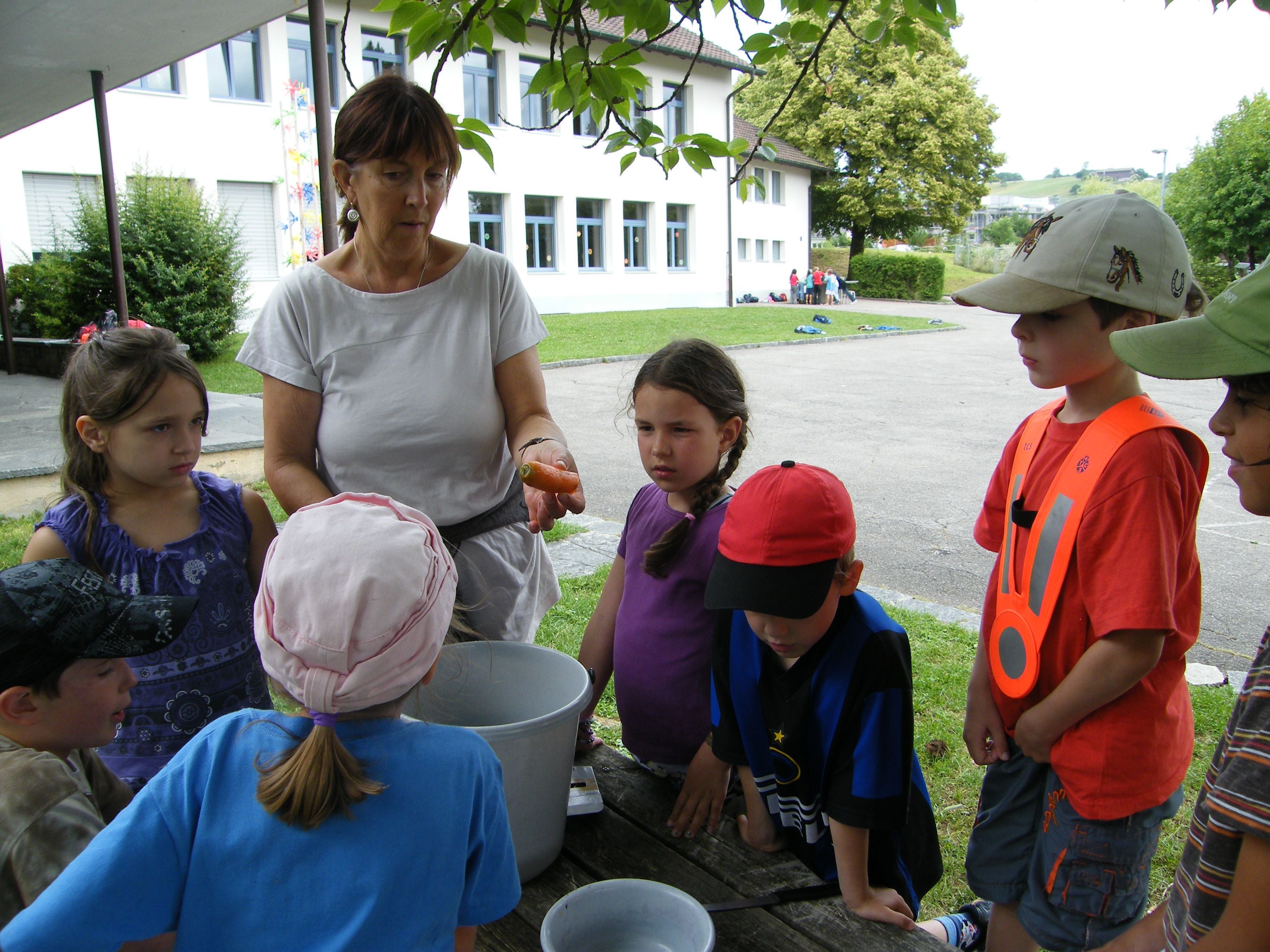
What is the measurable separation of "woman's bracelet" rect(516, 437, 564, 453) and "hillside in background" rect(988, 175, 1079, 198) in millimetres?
149078

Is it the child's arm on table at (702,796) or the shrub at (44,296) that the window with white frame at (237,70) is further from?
the child's arm on table at (702,796)

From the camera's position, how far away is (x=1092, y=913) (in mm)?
1607

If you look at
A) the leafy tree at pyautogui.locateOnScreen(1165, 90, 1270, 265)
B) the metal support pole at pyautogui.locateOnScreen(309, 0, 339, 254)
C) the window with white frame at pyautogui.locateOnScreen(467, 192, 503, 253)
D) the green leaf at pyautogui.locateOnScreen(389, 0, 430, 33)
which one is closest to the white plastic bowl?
the green leaf at pyautogui.locateOnScreen(389, 0, 430, 33)

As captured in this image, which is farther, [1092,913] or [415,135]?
[415,135]

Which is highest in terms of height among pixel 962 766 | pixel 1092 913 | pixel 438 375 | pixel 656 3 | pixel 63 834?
pixel 656 3

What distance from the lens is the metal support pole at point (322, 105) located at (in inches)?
187

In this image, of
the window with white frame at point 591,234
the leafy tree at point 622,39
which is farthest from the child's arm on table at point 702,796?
the window with white frame at point 591,234

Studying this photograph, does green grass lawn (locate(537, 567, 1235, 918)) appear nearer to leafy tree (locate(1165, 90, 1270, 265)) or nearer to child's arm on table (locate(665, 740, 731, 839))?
child's arm on table (locate(665, 740, 731, 839))

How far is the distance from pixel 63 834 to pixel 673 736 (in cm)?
112

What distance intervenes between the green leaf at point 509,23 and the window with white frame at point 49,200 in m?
15.6

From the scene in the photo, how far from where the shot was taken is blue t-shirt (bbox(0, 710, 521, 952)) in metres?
0.87

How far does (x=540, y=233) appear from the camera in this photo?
2373 cm

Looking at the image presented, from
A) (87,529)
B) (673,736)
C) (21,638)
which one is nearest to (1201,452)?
(673,736)

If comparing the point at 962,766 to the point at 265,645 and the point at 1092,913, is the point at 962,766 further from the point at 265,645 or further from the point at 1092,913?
the point at 265,645
